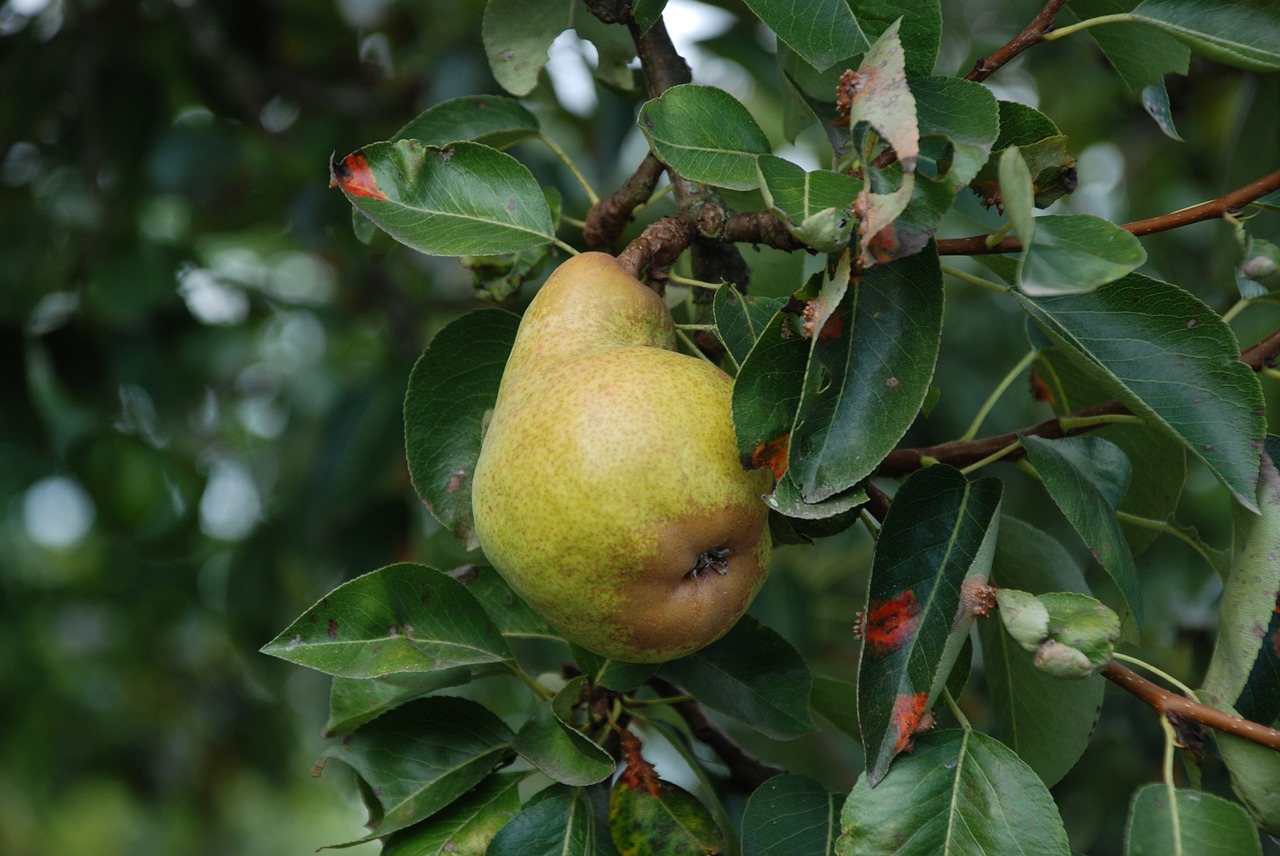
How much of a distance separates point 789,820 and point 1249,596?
0.41 metres

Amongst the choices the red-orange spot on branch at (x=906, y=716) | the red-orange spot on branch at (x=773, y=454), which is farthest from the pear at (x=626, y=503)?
the red-orange spot on branch at (x=906, y=716)

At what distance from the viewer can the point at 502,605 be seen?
1.13 meters

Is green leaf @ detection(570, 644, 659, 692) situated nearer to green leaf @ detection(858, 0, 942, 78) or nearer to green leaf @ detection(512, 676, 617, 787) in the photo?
green leaf @ detection(512, 676, 617, 787)

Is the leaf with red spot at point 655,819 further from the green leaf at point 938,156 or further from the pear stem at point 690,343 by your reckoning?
the green leaf at point 938,156

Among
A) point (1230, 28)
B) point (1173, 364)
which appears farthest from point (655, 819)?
point (1230, 28)

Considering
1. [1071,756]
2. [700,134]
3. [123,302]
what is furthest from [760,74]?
[1071,756]

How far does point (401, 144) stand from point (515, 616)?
1.58 feet

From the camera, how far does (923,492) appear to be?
0.86 m

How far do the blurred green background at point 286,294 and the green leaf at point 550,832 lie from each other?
A: 3.31 ft

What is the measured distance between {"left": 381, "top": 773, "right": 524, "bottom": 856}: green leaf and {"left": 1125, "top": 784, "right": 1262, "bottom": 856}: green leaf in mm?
506

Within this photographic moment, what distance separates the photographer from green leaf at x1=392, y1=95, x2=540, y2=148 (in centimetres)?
119

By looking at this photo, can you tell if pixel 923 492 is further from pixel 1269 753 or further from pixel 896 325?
pixel 1269 753

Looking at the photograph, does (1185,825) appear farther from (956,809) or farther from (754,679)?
(754,679)

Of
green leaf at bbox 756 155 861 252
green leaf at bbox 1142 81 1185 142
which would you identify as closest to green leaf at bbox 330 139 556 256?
green leaf at bbox 756 155 861 252
